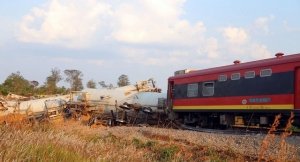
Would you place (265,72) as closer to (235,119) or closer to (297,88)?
(297,88)

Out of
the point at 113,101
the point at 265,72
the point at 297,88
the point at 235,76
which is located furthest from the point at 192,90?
the point at 297,88

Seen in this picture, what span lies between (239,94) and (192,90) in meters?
4.32

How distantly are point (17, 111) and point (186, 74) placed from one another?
53.6ft

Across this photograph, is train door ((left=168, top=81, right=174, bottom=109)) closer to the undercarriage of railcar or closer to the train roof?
the undercarriage of railcar

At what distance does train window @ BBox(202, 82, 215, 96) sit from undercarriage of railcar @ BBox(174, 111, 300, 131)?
966 millimetres

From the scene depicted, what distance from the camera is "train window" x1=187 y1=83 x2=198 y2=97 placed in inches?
936

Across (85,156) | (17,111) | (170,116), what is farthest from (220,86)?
(85,156)

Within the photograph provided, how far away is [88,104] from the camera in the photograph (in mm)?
27641

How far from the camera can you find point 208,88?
22.6 metres

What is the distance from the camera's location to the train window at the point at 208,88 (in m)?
22.3

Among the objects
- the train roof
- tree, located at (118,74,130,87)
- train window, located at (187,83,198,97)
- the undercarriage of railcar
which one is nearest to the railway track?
the undercarriage of railcar

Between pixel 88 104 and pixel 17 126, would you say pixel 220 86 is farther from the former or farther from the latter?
pixel 17 126

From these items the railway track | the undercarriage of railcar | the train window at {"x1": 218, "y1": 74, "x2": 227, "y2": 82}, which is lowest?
the railway track

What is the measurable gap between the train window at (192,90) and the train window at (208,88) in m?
0.74
